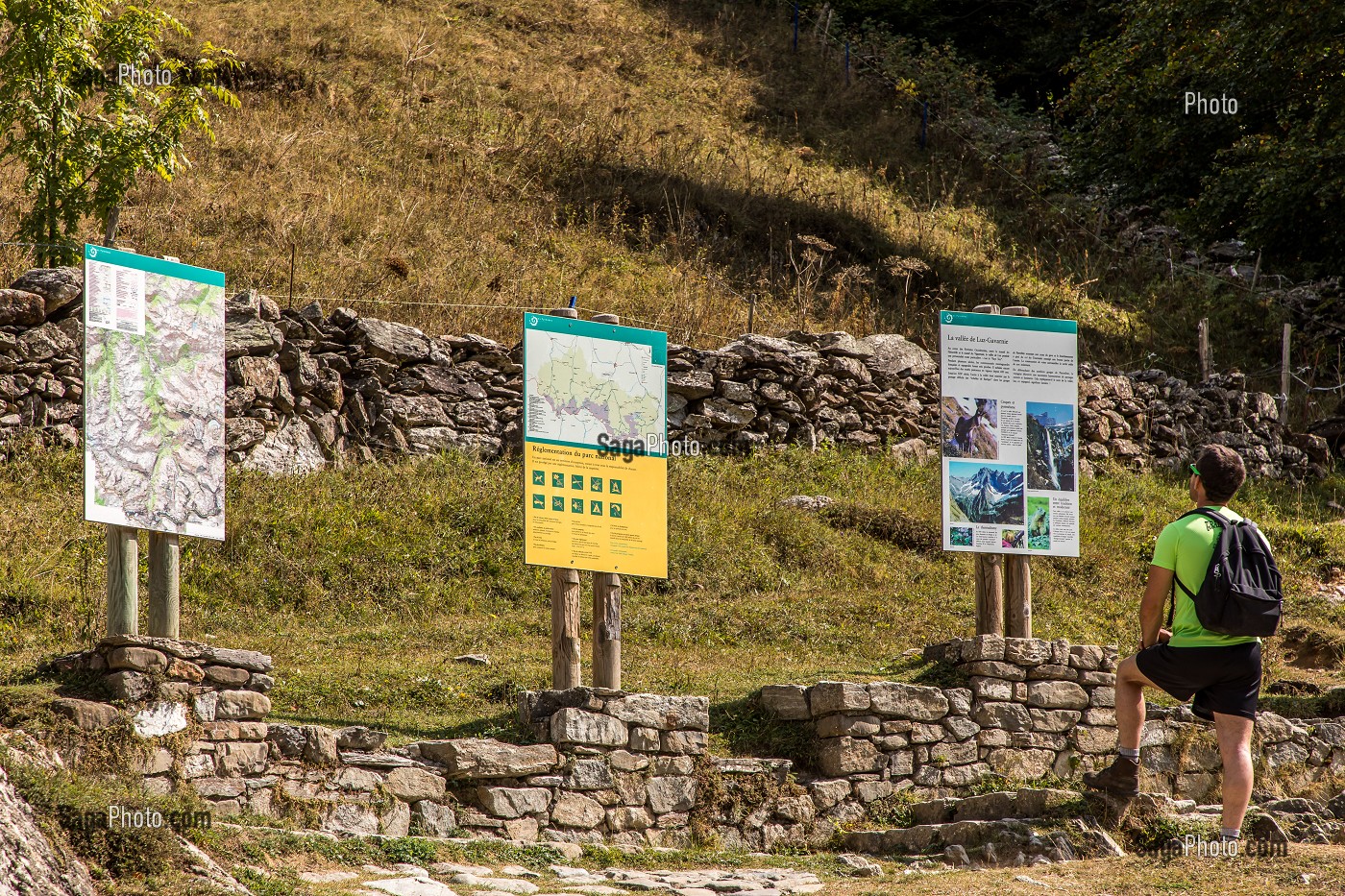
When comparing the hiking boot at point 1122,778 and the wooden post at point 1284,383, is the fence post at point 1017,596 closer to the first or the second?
the hiking boot at point 1122,778

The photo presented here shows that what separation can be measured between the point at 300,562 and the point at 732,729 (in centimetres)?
420

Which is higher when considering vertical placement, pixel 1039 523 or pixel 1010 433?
pixel 1010 433

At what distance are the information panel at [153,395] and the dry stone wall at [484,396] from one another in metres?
4.73

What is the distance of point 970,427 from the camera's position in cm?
933

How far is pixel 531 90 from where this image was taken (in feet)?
72.5

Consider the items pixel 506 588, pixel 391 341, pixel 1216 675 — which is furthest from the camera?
pixel 391 341

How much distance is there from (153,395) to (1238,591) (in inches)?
220

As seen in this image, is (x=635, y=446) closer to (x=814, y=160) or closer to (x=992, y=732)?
(x=992, y=732)

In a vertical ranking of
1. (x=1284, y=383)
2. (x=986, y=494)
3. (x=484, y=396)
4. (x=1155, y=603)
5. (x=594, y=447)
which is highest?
(x=1284, y=383)

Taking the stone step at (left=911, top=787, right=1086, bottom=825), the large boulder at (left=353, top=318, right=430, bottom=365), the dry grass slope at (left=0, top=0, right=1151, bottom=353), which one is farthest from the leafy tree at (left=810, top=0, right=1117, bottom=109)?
the stone step at (left=911, top=787, right=1086, bottom=825)

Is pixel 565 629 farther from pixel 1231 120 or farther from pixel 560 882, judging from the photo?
pixel 1231 120

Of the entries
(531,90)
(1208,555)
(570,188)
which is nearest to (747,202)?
(570,188)

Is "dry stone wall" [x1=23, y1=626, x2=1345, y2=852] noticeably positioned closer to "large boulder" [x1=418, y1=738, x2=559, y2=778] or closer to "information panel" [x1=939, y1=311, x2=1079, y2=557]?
"large boulder" [x1=418, y1=738, x2=559, y2=778]

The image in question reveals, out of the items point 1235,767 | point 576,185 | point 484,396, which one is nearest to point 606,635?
point 1235,767
